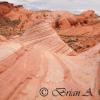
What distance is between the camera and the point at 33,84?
5.22m

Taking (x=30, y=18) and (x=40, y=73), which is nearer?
(x=40, y=73)

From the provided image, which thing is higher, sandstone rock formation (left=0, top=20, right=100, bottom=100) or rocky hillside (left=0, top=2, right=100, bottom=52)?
sandstone rock formation (left=0, top=20, right=100, bottom=100)

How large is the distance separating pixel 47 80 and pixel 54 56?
4.21 ft

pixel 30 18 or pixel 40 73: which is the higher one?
pixel 40 73

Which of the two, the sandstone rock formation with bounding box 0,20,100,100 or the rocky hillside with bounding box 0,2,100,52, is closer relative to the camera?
the sandstone rock formation with bounding box 0,20,100,100

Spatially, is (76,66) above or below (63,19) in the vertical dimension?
above

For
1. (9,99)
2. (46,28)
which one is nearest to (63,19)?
(46,28)

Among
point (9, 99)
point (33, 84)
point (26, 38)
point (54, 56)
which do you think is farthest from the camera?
point (26, 38)

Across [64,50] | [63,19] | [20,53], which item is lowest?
[63,19]

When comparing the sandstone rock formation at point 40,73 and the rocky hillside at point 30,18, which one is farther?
the rocky hillside at point 30,18

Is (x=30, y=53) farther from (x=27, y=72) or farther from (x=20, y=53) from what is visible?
(x=27, y=72)

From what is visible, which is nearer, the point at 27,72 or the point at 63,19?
the point at 27,72

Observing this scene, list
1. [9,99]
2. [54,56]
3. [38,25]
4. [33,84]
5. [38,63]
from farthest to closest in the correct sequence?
[38,25] < [54,56] < [38,63] < [33,84] < [9,99]

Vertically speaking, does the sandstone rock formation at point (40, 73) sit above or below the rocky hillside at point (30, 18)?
above
